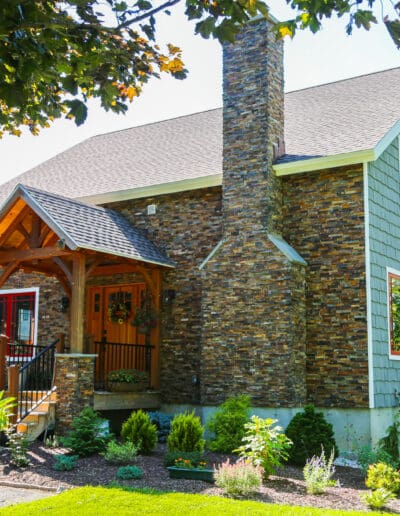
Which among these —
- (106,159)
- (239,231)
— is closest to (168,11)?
(239,231)

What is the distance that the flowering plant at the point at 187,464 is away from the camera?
977 cm

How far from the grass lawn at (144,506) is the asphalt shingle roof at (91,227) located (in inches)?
187

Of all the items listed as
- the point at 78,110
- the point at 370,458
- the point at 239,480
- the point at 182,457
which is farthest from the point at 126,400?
the point at 78,110

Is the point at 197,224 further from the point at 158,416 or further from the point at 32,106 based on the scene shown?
the point at 32,106

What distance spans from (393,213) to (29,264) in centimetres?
759

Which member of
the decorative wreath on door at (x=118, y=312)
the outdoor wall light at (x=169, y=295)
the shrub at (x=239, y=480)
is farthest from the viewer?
the decorative wreath on door at (x=118, y=312)

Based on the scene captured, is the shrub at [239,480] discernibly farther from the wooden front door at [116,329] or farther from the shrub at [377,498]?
the wooden front door at [116,329]

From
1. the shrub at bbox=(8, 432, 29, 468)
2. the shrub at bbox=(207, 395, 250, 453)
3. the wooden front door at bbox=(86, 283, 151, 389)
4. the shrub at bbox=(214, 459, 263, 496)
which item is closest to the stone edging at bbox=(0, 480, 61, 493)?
the shrub at bbox=(8, 432, 29, 468)

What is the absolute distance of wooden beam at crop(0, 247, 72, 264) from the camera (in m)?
12.6

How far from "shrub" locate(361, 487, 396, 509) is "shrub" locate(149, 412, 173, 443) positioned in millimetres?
4830

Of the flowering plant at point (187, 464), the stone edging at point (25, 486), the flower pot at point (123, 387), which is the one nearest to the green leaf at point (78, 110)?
the stone edging at point (25, 486)

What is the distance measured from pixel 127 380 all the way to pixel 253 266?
3310mm

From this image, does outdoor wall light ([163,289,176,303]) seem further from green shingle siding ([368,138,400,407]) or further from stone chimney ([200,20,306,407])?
green shingle siding ([368,138,400,407])

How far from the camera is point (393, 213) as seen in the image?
46.5 feet
